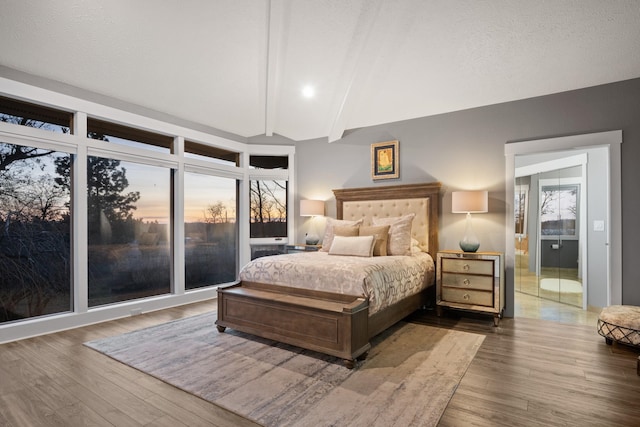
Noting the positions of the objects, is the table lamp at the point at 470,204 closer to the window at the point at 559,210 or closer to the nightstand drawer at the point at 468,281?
the nightstand drawer at the point at 468,281

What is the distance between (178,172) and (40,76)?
1.82m

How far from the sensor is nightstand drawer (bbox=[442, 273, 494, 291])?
3.79 metres

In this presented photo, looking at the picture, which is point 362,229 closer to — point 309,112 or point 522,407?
point 309,112

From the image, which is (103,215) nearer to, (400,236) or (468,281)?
(400,236)

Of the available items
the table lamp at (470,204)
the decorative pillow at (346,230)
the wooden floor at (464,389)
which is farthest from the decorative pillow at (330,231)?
the wooden floor at (464,389)

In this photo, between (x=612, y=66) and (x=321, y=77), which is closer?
(x=612, y=66)

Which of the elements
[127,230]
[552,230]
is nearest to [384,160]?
[552,230]

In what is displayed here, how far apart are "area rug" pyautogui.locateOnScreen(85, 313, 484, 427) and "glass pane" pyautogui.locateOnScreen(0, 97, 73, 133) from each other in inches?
93.9

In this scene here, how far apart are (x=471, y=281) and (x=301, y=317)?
7.14ft

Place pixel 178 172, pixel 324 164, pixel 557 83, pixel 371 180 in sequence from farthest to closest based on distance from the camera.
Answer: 1. pixel 324 164
2. pixel 371 180
3. pixel 178 172
4. pixel 557 83

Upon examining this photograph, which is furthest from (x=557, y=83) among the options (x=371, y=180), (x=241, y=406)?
(x=241, y=406)

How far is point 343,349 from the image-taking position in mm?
2660

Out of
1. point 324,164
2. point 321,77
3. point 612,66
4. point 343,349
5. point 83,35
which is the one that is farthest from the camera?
point 324,164

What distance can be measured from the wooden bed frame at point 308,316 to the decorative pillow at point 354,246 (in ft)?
2.33
